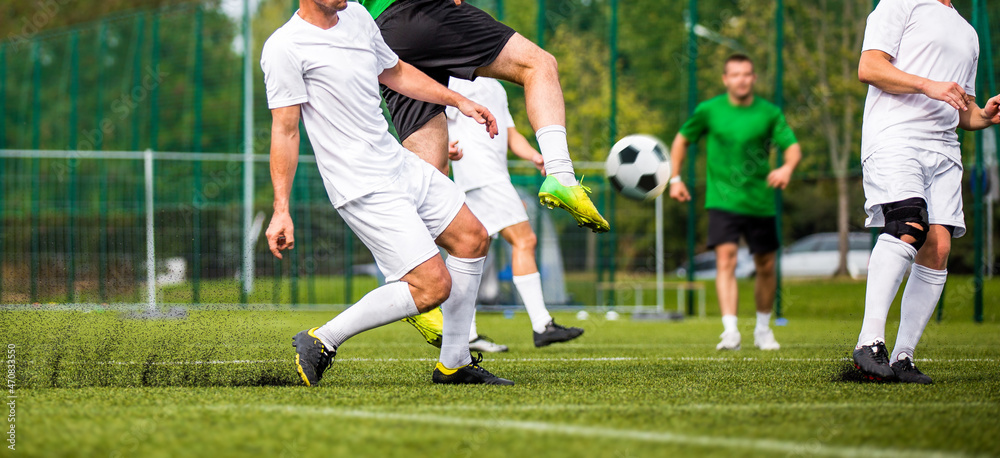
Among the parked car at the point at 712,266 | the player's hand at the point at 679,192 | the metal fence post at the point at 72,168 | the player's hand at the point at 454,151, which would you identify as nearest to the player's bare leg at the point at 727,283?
the player's hand at the point at 679,192

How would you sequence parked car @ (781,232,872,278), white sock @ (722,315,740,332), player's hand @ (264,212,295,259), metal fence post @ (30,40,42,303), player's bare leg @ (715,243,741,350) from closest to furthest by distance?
player's hand @ (264,212,295,259) < white sock @ (722,315,740,332) < player's bare leg @ (715,243,741,350) < metal fence post @ (30,40,42,303) < parked car @ (781,232,872,278)

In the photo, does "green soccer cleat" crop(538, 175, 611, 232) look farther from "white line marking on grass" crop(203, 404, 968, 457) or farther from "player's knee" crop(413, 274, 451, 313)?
"white line marking on grass" crop(203, 404, 968, 457)

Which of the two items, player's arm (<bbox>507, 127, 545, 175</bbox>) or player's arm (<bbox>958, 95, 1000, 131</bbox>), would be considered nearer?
player's arm (<bbox>958, 95, 1000, 131</bbox>)

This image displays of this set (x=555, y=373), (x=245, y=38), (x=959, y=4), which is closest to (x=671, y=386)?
(x=555, y=373)

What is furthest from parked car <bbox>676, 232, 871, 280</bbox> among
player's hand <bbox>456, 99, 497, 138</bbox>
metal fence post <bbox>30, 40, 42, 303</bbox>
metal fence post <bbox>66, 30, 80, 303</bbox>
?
player's hand <bbox>456, 99, 497, 138</bbox>

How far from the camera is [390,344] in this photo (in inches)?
253

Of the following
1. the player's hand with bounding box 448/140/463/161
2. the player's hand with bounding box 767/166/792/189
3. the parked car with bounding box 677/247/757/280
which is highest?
the player's hand with bounding box 448/140/463/161

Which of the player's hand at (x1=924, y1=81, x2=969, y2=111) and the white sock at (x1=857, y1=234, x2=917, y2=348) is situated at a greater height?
the player's hand at (x1=924, y1=81, x2=969, y2=111)

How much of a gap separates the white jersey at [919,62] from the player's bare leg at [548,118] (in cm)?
137

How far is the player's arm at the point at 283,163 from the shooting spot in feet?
11.2

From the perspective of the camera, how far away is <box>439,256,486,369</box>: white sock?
3.80 m

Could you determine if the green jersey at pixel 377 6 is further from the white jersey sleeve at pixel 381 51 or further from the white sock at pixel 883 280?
the white sock at pixel 883 280

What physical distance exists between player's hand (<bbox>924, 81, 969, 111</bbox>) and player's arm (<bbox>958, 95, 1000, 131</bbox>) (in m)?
0.30

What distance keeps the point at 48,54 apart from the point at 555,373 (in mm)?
14690
